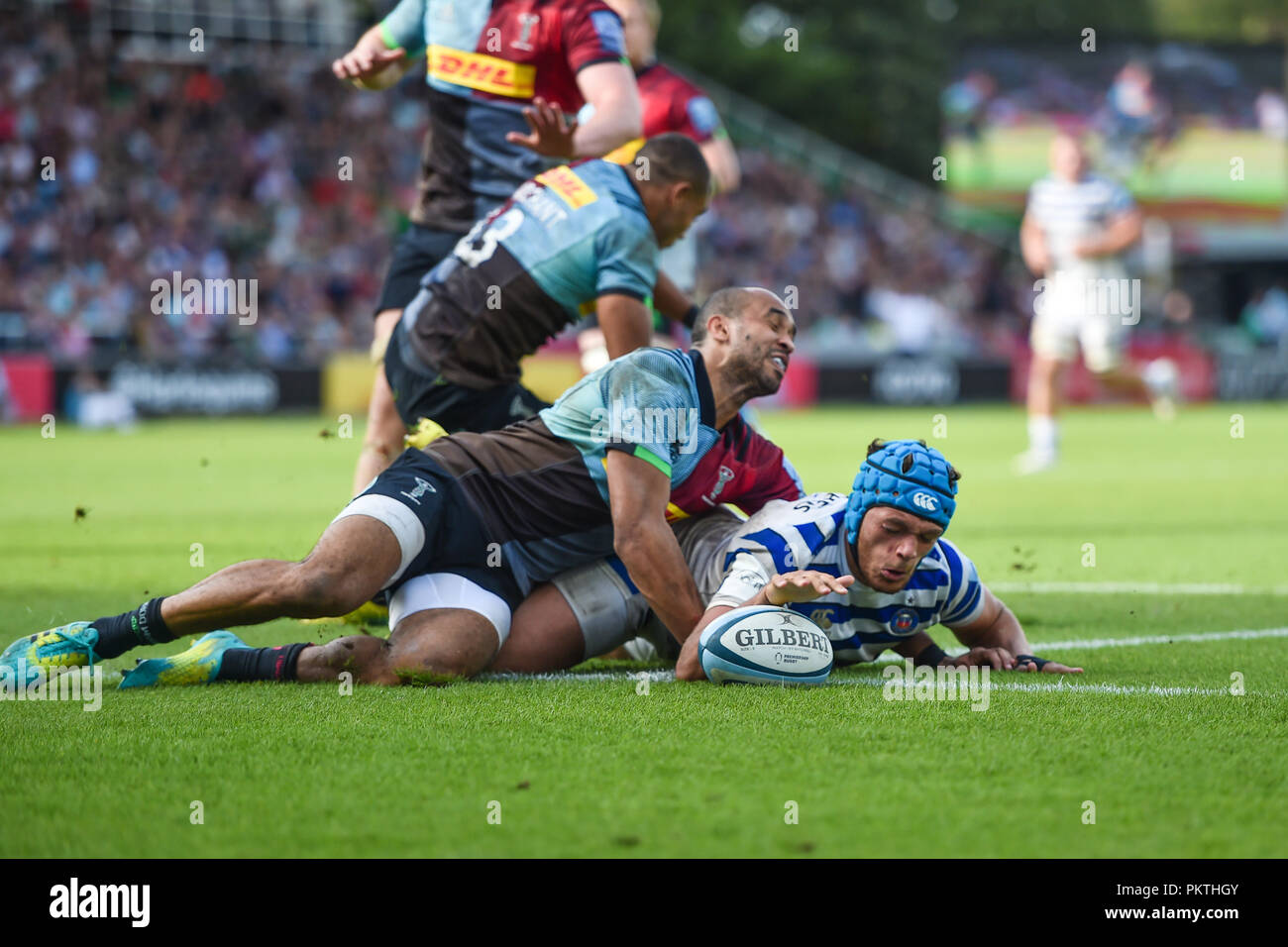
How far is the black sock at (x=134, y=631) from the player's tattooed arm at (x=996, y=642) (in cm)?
241

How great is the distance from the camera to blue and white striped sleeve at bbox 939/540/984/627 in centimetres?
493

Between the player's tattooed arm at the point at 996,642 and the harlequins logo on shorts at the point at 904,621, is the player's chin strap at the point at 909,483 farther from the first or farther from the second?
the player's tattooed arm at the point at 996,642

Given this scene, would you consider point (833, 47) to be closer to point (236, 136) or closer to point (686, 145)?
point (236, 136)

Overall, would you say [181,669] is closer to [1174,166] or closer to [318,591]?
[318,591]

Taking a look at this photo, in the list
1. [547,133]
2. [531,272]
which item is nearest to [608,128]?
[547,133]

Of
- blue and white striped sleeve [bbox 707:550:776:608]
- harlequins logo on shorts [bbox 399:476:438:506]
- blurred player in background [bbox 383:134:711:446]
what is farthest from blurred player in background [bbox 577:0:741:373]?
blue and white striped sleeve [bbox 707:550:776:608]

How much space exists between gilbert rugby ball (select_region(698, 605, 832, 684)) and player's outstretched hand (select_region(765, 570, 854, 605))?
0.07 m

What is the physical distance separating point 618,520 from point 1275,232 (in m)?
36.8

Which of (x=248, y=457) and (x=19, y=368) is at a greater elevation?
(x=19, y=368)

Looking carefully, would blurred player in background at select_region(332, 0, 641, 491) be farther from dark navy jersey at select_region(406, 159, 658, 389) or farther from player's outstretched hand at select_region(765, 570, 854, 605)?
player's outstretched hand at select_region(765, 570, 854, 605)

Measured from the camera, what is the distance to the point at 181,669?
188 inches

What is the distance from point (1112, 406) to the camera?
29469 mm

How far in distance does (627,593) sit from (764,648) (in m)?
0.66
